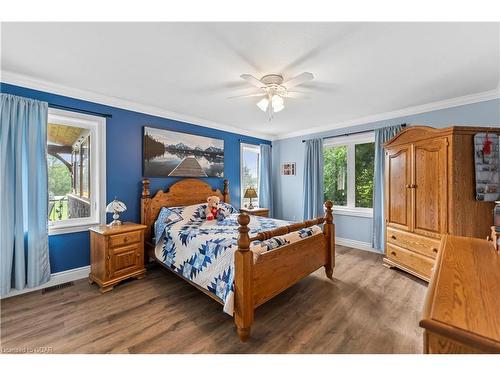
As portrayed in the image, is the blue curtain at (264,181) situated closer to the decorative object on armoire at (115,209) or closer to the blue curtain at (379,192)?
the blue curtain at (379,192)

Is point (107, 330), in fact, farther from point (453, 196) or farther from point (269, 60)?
point (453, 196)

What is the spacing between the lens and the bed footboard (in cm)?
180

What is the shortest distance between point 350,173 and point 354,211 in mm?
742

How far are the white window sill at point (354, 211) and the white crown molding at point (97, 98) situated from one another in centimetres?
277

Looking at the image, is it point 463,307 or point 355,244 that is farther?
point 355,244

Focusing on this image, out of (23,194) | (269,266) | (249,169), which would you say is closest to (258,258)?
(269,266)

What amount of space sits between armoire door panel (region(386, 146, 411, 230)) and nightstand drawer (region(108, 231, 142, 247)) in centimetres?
349

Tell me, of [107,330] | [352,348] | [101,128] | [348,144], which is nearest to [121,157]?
[101,128]

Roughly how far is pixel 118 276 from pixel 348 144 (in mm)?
4324

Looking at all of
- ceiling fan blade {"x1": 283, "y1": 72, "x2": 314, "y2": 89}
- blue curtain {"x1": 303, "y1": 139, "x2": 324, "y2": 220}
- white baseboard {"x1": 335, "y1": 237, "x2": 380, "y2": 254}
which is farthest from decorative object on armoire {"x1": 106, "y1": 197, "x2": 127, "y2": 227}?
white baseboard {"x1": 335, "y1": 237, "x2": 380, "y2": 254}

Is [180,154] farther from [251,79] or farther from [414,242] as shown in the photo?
[414,242]

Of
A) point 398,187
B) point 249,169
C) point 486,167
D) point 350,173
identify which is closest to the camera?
point 486,167

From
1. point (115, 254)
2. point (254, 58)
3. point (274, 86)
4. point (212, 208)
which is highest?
point (254, 58)

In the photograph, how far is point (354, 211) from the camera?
4262mm
